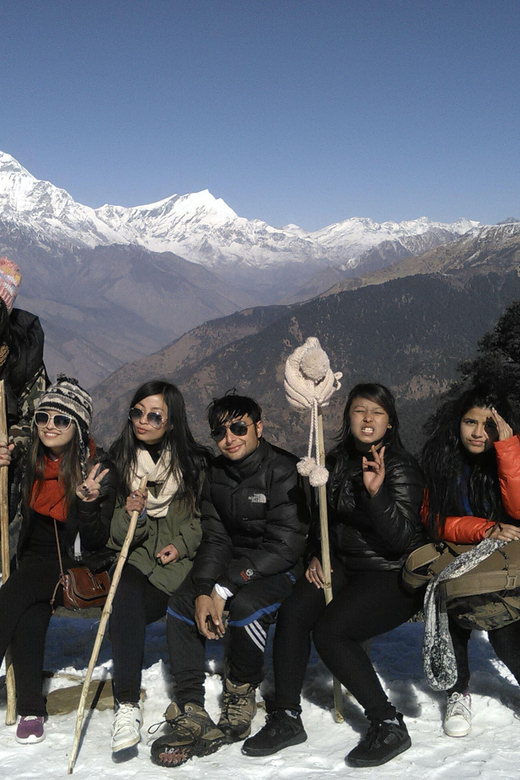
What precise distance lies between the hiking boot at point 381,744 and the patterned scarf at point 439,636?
32 centimetres

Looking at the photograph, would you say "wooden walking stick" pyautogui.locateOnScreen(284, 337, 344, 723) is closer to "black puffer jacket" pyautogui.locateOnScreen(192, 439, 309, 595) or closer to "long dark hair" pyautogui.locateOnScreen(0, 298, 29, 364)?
"black puffer jacket" pyautogui.locateOnScreen(192, 439, 309, 595)

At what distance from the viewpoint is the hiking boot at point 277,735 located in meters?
3.78

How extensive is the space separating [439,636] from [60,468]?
8.26 ft

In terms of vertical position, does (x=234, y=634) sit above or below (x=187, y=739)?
above

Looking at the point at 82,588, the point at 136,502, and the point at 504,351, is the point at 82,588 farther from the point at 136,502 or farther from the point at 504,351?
the point at 504,351

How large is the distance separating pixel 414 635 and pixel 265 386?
559ft

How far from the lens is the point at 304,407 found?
429 centimetres

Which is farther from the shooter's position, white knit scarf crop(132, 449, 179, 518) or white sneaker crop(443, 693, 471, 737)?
white knit scarf crop(132, 449, 179, 518)

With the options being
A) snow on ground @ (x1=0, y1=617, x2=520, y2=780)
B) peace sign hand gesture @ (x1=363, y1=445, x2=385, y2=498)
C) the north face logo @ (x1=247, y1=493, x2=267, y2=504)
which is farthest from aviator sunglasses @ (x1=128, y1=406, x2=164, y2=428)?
snow on ground @ (x1=0, y1=617, x2=520, y2=780)

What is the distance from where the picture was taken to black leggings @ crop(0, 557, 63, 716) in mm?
3941

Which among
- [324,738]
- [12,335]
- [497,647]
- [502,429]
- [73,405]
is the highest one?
[12,335]

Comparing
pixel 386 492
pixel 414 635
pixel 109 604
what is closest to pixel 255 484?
pixel 386 492

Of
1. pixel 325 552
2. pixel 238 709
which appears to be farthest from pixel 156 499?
pixel 238 709

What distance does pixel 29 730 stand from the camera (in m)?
3.89
